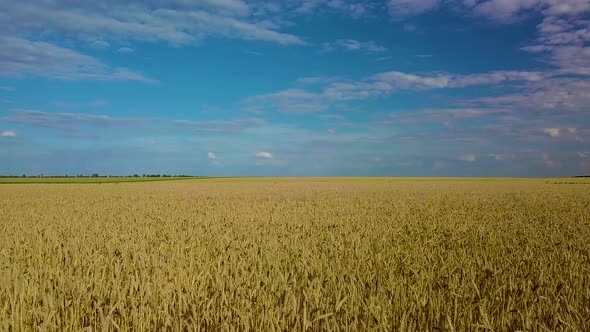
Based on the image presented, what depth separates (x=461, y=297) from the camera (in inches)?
162

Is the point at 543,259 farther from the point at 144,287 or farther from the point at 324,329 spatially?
the point at 144,287

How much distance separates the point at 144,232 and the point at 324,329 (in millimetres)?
6116

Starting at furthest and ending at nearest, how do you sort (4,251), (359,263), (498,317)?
(4,251), (359,263), (498,317)

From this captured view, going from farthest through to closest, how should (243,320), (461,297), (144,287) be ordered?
(144,287), (461,297), (243,320)

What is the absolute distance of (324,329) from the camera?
3459 mm

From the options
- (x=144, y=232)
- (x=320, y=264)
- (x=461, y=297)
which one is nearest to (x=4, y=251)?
(x=144, y=232)

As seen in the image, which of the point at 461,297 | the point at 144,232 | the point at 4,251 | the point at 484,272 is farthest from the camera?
the point at 144,232

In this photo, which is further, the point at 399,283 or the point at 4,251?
the point at 4,251

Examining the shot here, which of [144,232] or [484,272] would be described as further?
[144,232]

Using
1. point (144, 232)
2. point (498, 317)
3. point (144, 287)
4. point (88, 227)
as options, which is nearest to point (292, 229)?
point (144, 232)

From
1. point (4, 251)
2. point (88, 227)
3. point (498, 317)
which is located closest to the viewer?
point (498, 317)

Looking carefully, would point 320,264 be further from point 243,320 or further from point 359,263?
point 243,320

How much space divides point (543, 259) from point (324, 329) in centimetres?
405

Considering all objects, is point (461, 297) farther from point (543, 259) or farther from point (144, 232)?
point (144, 232)
